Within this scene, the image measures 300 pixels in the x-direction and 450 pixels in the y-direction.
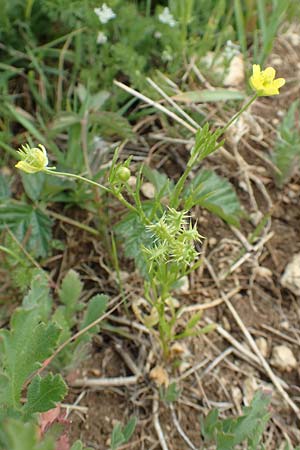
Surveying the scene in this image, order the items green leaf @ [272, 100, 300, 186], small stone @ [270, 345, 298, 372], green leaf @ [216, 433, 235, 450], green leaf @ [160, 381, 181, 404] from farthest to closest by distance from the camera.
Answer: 1. green leaf @ [272, 100, 300, 186]
2. small stone @ [270, 345, 298, 372]
3. green leaf @ [160, 381, 181, 404]
4. green leaf @ [216, 433, 235, 450]

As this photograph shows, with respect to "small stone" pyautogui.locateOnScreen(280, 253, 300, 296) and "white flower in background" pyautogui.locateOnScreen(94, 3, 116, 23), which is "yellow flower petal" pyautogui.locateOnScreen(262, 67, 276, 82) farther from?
"white flower in background" pyautogui.locateOnScreen(94, 3, 116, 23)

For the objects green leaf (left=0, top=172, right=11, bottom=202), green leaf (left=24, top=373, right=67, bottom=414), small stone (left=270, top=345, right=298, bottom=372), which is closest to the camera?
green leaf (left=24, top=373, right=67, bottom=414)

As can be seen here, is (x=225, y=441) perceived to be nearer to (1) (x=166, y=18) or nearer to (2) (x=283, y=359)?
(2) (x=283, y=359)

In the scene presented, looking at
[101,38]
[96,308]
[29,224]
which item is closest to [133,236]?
[96,308]

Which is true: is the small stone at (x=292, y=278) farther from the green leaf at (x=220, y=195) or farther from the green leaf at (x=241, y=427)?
the green leaf at (x=241, y=427)

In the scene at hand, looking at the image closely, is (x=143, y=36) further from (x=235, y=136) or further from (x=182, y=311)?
(x=182, y=311)

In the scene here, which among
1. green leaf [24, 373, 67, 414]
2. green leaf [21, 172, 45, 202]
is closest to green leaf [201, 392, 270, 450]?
green leaf [24, 373, 67, 414]
